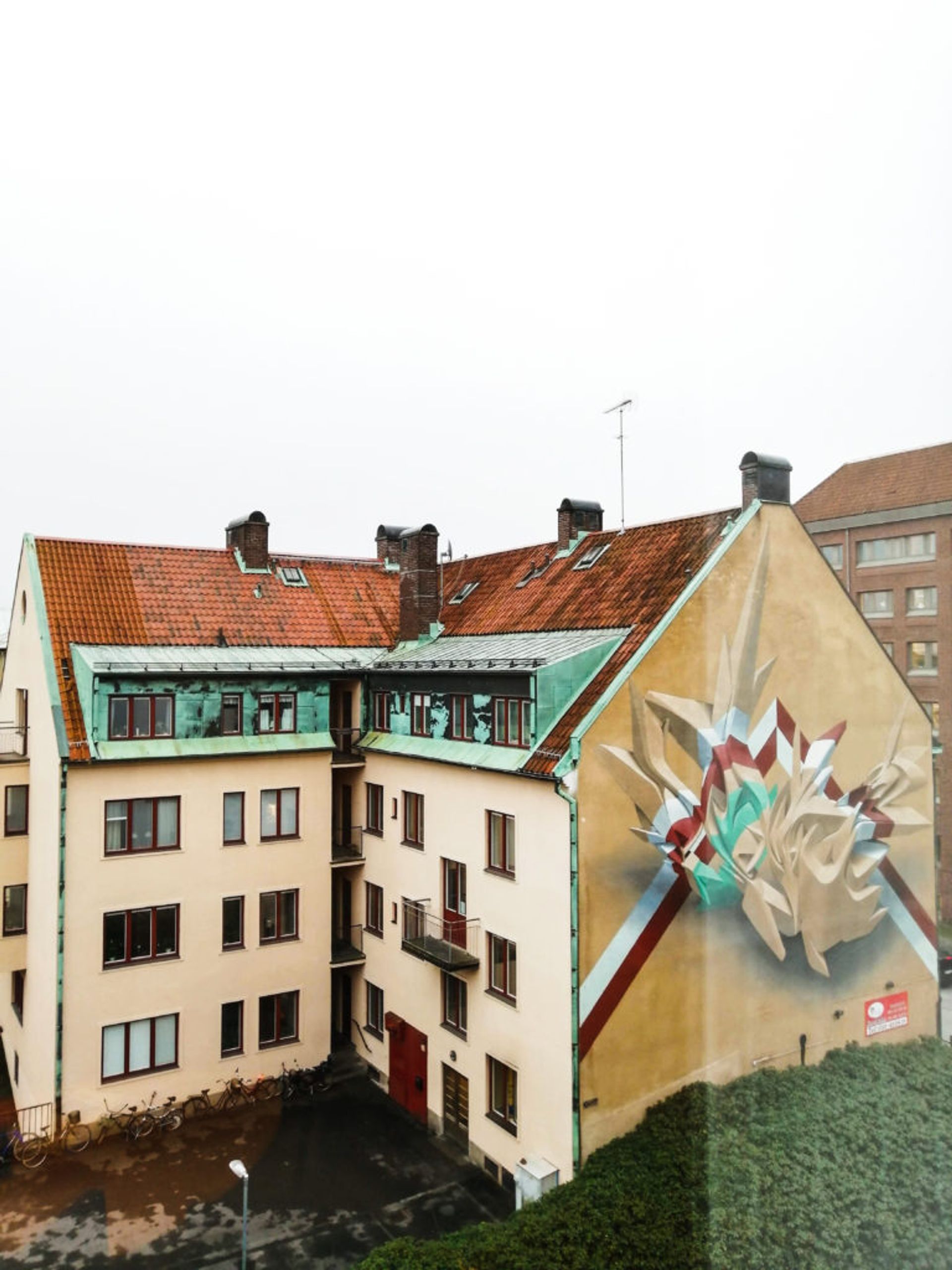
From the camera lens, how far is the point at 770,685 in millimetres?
8039

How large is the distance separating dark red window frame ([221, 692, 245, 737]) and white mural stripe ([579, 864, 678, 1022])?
5.21 meters

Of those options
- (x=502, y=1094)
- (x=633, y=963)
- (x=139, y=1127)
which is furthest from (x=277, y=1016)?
(x=633, y=963)

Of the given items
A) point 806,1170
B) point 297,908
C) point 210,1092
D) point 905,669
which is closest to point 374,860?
point 297,908

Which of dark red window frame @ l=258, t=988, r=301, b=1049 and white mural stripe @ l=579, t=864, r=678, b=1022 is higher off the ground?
white mural stripe @ l=579, t=864, r=678, b=1022

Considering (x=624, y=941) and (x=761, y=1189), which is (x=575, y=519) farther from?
(x=761, y=1189)

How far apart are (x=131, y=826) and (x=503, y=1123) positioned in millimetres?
4954

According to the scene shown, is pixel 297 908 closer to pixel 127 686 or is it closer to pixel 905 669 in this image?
pixel 127 686

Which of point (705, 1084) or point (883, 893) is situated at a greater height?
point (883, 893)

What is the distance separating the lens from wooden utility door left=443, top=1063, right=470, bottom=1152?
938 centimetres

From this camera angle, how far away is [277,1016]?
1097cm

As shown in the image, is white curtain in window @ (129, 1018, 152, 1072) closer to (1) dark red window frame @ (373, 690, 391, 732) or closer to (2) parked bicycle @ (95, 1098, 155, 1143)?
(2) parked bicycle @ (95, 1098, 155, 1143)

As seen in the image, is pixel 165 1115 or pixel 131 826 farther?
pixel 131 826

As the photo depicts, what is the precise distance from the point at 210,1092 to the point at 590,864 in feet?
18.6

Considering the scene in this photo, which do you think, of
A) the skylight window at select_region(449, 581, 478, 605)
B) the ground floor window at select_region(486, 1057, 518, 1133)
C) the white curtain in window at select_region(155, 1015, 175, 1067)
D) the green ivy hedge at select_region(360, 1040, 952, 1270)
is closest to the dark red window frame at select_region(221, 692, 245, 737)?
the white curtain in window at select_region(155, 1015, 175, 1067)
